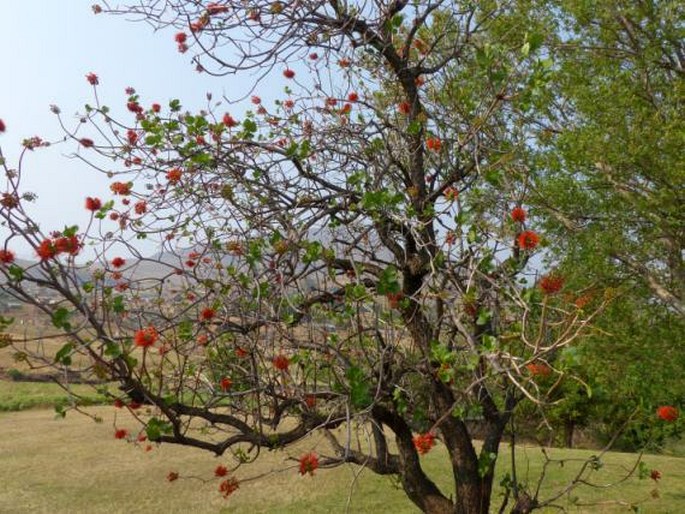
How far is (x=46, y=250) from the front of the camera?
221 cm

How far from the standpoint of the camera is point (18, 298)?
86.1 inches

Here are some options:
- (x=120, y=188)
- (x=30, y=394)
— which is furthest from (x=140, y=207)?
(x=30, y=394)

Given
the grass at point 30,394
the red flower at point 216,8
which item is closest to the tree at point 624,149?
the red flower at point 216,8

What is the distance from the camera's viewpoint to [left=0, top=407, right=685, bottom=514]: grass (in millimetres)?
10727

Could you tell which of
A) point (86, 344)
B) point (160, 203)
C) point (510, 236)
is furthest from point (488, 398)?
point (86, 344)

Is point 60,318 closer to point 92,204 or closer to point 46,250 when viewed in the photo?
point 46,250

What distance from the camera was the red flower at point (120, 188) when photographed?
13.2 feet

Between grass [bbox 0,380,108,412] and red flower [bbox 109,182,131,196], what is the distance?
21.7 metres

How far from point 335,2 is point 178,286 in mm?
2528

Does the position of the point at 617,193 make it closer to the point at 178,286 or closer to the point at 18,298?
the point at 178,286

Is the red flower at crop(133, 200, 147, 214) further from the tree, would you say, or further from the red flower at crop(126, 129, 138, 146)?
the tree

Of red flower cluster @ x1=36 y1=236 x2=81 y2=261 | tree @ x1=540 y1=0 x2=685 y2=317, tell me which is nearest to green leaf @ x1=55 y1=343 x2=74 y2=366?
red flower cluster @ x1=36 y1=236 x2=81 y2=261

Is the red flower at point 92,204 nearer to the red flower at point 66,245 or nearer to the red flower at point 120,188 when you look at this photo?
the red flower at point 66,245

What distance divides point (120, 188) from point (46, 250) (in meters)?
1.95
